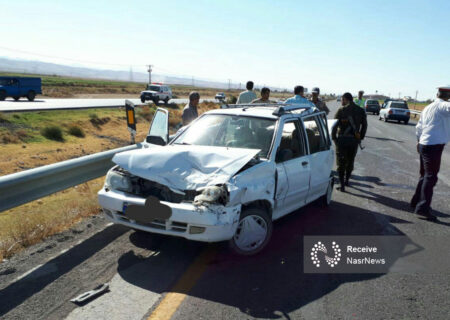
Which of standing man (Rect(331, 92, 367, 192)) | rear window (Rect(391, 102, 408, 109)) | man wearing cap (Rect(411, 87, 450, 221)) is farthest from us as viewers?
rear window (Rect(391, 102, 408, 109))

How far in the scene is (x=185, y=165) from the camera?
4484 mm

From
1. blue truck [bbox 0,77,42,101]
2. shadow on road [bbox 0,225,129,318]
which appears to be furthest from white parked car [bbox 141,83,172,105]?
shadow on road [bbox 0,225,129,318]

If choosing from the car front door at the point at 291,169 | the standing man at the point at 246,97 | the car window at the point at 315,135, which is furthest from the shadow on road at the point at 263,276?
the standing man at the point at 246,97

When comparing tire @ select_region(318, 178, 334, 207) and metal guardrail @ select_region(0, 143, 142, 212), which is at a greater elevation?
metal guardrail @ select_region(0, 143, 142, 212)

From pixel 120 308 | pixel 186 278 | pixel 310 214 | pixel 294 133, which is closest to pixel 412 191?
pixel 310 214

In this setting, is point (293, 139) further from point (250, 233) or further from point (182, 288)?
point (182, 288)

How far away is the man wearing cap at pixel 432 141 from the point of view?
621 cm

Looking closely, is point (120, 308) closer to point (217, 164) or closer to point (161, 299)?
point (161, 299)

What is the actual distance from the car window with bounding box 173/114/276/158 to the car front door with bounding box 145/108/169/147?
243mm

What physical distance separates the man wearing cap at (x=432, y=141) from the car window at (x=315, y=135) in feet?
4.81

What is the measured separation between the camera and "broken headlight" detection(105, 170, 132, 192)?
15.0 ft

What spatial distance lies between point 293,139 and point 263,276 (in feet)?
7.38

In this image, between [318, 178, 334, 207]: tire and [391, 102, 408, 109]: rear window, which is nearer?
[318, 178, 334, 207]: tire

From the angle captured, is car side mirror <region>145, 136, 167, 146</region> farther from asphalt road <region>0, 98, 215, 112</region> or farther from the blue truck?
the blue truck
